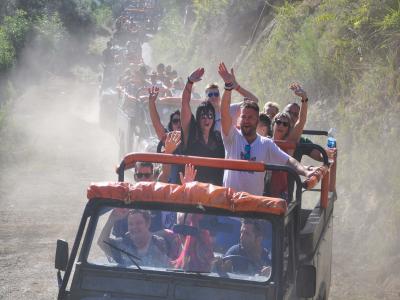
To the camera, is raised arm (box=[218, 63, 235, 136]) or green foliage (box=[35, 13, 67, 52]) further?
green foliage (box=[35, 13, 67, 52])

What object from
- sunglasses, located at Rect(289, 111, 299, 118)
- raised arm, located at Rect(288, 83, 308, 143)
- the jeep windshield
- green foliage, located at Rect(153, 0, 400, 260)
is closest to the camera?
the jeep windshield

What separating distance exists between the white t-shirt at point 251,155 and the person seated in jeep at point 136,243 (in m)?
0.90

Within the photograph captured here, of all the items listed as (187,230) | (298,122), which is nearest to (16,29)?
(298,122)

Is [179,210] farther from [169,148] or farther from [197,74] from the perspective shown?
[197,74]

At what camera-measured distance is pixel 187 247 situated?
15.5 ft

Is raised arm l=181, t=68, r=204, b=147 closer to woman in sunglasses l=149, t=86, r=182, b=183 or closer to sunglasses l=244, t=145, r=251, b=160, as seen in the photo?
woman in sunglasses l=149, t=86, r=182, b=183

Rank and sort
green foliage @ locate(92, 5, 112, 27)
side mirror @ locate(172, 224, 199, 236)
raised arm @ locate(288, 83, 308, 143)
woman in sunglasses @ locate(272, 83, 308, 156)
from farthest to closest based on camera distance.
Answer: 1. green foliage @ locate(92, 5, 112, 27)
2. raised arm @ locate(288, 83, 308, 143)
3. woman in sunglasses @ locate(272, 83, 308, 156)
4. side mirror @ locate(172, 224, 199, 236)

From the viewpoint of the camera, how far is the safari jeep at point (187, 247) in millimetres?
4520

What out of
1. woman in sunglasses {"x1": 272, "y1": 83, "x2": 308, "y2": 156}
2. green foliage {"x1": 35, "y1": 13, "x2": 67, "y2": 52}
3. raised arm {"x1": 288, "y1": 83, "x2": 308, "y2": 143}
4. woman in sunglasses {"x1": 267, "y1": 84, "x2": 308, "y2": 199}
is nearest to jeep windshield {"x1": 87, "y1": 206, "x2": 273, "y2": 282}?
woman in sunglasses {"x1": 267, "y1": 84, "x2": 308, "y2": 199}

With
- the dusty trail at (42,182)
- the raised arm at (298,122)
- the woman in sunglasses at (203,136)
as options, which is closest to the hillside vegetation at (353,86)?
the raised arm at (298,122)

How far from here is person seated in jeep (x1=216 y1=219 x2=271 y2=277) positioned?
183 inches

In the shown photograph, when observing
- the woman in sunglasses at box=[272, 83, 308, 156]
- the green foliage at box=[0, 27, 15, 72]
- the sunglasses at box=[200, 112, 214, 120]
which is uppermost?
the green foliage at box=[0, 27, 15, 72]

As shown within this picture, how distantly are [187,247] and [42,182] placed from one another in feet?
39.0

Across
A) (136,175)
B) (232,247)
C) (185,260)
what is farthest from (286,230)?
(136,175)
